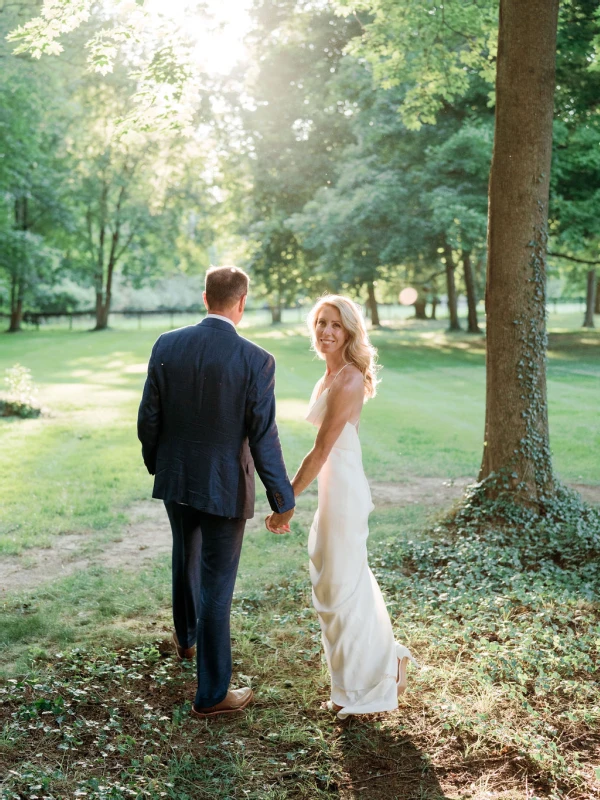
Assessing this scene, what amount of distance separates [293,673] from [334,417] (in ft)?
6.01

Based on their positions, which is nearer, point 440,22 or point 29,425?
point 440,22

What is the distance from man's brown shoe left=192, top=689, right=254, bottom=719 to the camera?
4324 mm

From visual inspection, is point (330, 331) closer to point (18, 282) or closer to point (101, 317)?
point (18, 282)

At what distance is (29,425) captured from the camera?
14.6 meters

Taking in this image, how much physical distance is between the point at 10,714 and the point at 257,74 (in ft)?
87.0

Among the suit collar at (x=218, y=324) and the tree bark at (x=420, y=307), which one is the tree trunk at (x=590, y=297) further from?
the suit collar at (x=218, y=324)

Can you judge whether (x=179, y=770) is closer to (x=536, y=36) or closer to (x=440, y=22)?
(x=536, y=36)

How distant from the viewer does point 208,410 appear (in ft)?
13.1

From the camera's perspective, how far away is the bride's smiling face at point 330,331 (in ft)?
13.9

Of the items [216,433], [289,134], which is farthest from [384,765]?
[289,134]

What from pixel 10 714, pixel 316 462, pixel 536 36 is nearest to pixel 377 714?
pixel 316 462

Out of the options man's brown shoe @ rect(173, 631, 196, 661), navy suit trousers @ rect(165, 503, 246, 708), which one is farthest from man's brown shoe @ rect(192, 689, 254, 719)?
man's brown shoe @ rect(173, 631, 196, 661)

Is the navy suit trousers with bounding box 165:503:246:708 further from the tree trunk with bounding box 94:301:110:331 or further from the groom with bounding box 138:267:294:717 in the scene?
the tree trunk with bounding box 94:301:110:331

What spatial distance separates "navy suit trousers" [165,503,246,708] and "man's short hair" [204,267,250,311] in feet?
3.58
